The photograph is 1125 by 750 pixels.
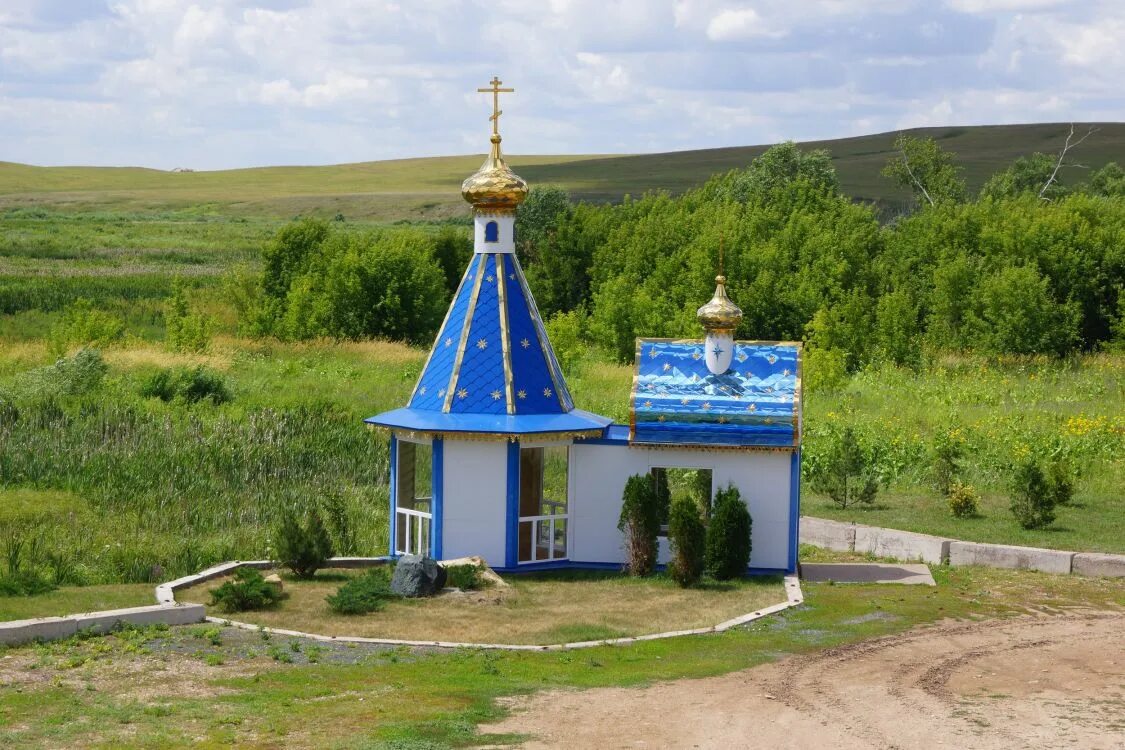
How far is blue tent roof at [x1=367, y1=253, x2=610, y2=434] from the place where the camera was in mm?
18922

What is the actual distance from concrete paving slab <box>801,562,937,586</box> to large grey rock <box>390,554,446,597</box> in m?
4.90

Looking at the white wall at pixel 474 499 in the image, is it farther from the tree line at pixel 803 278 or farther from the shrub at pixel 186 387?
the tree line at pixel 803 278

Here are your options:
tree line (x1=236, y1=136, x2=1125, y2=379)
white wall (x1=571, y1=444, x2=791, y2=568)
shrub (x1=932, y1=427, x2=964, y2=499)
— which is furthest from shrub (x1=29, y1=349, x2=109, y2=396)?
shrub (x1=932, y1=427, x2=964, y2=499)

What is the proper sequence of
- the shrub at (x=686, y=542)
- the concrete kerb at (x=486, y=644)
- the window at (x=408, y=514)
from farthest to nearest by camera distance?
the window at (x=408, y=514) < the shrub at (x=686, y=542) < the concrete kerb at (x=486, y=644)

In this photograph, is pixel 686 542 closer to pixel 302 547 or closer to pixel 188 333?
pixel 302 547

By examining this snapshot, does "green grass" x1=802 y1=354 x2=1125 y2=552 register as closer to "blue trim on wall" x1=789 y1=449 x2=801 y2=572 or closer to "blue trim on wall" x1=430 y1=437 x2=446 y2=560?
"blue trim on wall" x1=789 y1=449 x2=801 y2=572

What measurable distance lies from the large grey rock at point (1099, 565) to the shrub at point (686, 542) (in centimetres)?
502

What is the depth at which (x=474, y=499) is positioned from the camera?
18.7 metres

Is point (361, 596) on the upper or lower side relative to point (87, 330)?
lower

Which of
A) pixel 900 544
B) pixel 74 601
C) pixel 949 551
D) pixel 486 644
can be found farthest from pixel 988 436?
pixel 74 601


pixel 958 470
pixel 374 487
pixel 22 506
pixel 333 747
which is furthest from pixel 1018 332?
pixel 333 747

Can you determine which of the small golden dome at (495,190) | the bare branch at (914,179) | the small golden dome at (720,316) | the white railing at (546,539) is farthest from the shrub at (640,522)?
the bare branch at (914,179)

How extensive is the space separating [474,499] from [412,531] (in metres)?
1.55

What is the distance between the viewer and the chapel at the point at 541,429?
18.7m
